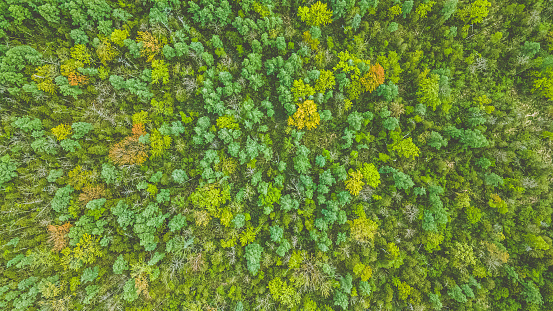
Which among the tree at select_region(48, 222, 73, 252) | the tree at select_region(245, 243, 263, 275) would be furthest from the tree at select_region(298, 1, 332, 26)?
the tree at select_region(48, 222, 73, 252)

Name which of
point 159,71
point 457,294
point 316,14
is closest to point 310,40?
point 316,14

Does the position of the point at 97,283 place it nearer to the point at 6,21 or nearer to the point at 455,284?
the point at 6,21

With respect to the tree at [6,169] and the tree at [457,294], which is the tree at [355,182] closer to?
the tree at [457,294]

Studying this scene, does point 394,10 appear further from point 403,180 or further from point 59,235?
point 59,235

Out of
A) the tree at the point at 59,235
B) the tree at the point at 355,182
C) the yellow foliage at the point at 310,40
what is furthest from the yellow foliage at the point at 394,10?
the tree at the point at 59,235

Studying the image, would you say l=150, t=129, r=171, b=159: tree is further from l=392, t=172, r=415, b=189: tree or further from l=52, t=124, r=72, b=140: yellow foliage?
l=392, t=172, r=415, b=189: tree

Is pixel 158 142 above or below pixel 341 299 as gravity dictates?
above

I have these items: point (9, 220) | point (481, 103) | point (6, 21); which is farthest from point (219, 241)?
point (481, 103)
